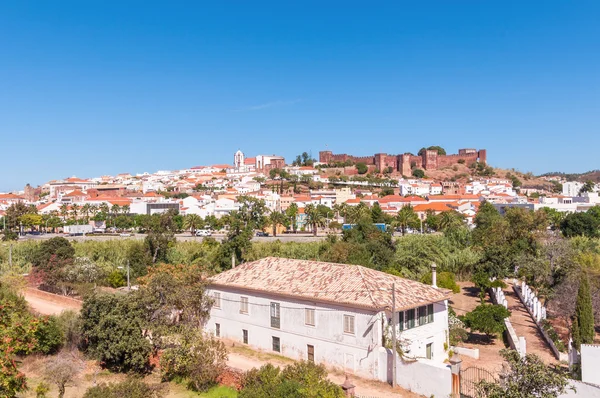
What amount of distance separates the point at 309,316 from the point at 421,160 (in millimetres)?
151041

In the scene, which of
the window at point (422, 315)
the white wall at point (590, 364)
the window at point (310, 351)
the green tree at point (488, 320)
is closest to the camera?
the white wall at point (590, 364)

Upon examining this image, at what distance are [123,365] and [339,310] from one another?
8.36 metres

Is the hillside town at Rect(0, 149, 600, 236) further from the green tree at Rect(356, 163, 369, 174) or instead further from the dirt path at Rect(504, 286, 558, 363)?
the dirt path at Rect(504, 286, 558, 363)

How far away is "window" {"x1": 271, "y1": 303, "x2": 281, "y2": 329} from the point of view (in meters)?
20.4

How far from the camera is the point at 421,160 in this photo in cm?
16412

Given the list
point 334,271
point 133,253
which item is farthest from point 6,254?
point 334,271

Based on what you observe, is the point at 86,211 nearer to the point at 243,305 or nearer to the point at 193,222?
the point at 193,222

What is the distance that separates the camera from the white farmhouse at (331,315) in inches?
685

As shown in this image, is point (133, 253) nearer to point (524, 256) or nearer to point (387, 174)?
point (524, 256)

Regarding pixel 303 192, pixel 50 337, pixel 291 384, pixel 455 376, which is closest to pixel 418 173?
pixel 303 192

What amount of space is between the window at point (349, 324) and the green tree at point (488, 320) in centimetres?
704

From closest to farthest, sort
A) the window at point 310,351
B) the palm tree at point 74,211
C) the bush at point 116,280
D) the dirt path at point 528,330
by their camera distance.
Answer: the window at point 310,351 → the dirt path at point 528,330 → the bush at point 116,280 → the palm tree at point 74,211

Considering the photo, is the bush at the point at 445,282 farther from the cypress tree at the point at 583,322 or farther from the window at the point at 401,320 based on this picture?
the window at the point at 401,320

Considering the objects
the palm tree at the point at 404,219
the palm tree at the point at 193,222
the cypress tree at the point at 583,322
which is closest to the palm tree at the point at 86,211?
the palm tree at the point at 193,222
